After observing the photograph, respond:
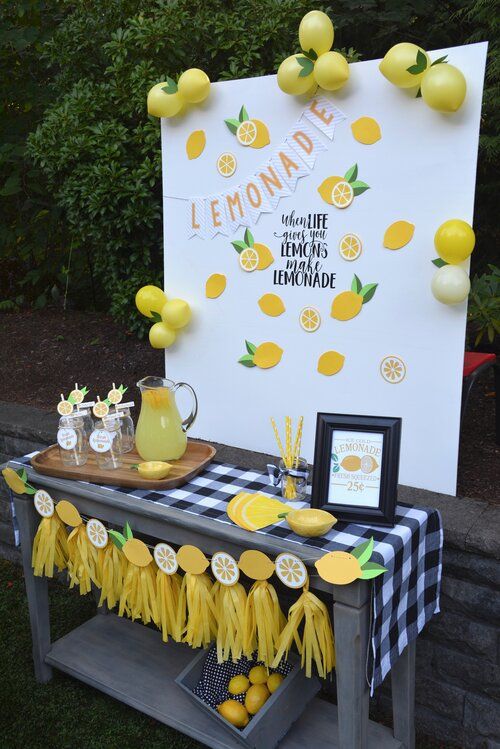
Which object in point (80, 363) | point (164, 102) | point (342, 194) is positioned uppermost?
point (164, 102)

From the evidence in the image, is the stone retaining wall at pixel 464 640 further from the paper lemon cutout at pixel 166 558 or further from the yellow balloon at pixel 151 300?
the yellow balloon at pixel 151 300

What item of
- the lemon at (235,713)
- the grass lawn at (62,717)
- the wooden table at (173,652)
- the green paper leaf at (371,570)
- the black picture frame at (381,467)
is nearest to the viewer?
the green paper leaf at (371,570)

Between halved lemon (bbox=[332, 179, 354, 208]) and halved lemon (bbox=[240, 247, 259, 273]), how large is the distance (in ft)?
1.17

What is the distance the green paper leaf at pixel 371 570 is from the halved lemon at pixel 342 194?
1182 millimetres

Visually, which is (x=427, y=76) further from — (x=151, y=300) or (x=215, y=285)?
(x=151, y=300)

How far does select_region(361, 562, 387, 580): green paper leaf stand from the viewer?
1471 mm

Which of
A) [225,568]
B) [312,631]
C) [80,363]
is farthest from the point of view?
[80,363]

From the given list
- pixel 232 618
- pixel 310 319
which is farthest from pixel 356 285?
pixel 232 618

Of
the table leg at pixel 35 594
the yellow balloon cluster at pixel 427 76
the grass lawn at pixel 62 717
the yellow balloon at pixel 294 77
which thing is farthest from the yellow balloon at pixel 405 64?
the grass lawn at pixel 62 717

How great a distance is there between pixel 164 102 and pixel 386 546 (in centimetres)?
172

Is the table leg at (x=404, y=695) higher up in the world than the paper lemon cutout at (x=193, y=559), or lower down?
lower down

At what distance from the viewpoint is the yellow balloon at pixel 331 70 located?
2.05 meters

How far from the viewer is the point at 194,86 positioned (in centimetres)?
238

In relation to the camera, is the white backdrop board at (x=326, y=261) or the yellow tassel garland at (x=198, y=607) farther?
the white backdrop board at (x=326, y=261)
